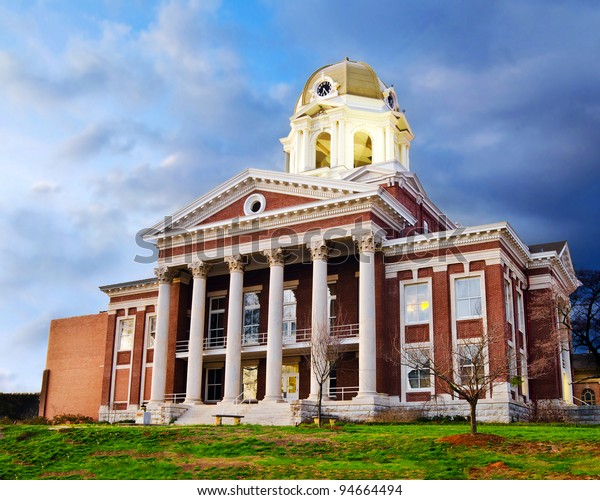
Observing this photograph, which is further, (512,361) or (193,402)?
(193,402)

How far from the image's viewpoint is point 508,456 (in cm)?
2014

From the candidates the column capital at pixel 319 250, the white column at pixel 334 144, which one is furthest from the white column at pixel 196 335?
the white column at pixel 334 144

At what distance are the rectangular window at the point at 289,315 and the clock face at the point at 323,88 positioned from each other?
17615 mm

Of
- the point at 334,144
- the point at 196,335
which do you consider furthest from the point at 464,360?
the point at 334,144

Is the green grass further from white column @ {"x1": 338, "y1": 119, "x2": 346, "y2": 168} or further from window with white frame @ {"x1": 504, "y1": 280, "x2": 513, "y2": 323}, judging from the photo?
white column @ {"x1": 338, "y1": 119, "x2": 346, "y2": 168}

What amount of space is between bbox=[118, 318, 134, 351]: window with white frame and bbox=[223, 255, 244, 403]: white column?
13.1 metres

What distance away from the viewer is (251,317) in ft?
152

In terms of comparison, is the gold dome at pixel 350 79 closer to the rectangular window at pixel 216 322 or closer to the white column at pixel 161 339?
the rectangular window at pixel 216 322

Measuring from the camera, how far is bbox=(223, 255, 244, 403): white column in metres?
40.9

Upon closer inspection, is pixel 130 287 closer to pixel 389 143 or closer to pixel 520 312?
pixel 389 143

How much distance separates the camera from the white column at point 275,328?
129 ft

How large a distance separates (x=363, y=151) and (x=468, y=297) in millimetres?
21616

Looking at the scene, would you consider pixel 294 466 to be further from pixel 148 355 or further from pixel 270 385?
pixel 148 355

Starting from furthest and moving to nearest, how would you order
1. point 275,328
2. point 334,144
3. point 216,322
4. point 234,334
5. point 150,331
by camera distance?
1. point 334,144
2. point 150,331
3. point 216,322
4. point 234,334
5. point 275,328
